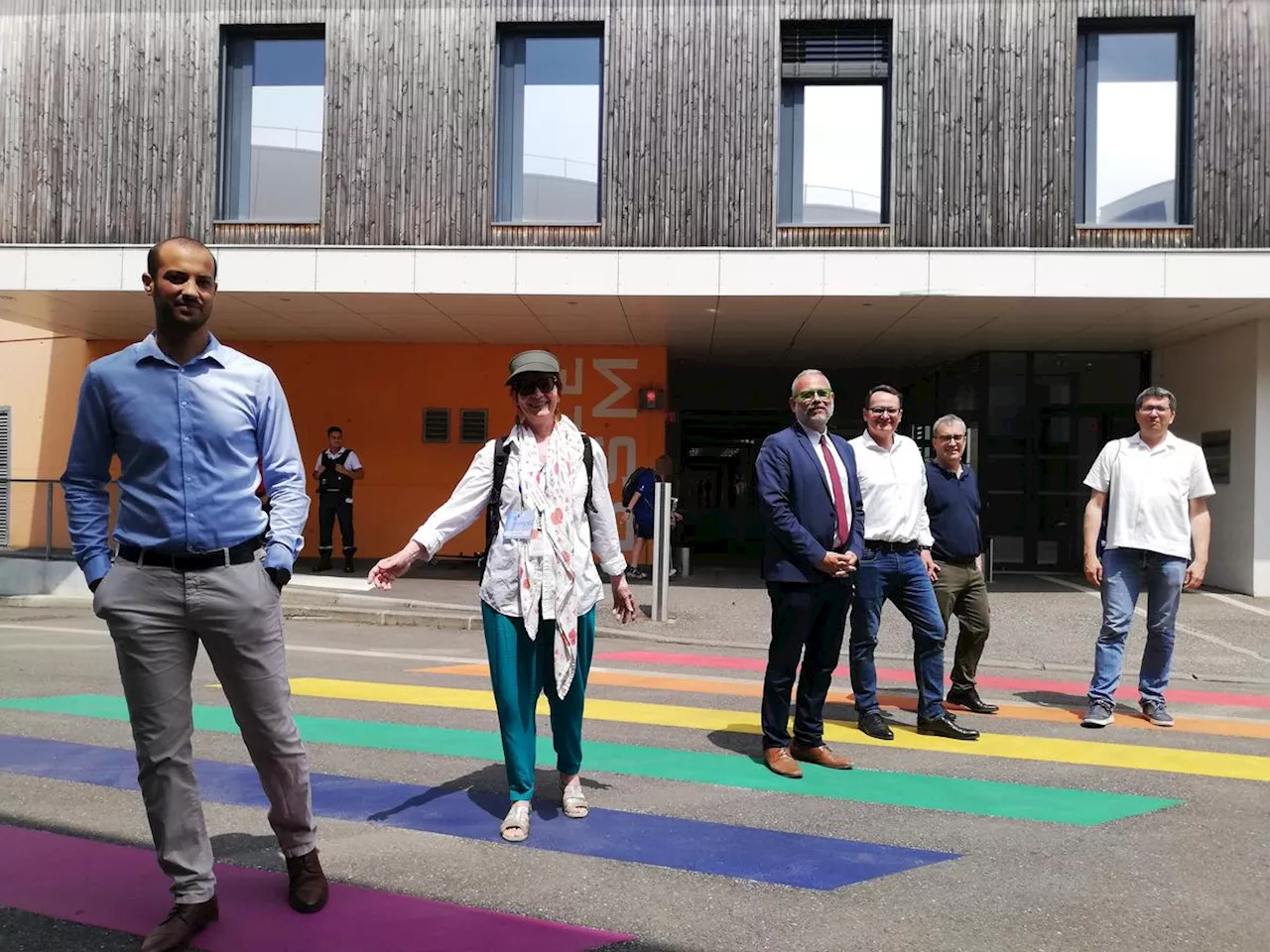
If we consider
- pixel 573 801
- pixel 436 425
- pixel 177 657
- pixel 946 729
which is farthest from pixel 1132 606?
pixel 436 425

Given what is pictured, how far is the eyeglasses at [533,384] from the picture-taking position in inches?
189

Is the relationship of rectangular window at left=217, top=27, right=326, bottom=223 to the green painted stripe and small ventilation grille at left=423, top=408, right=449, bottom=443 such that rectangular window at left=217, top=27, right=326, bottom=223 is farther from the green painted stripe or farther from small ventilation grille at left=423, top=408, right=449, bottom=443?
the green painted stripe

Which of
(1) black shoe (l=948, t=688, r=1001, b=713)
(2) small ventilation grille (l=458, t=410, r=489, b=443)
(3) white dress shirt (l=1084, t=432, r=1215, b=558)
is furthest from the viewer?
(2) small ventilation grille (l=458, t=410, r=489, b=443)

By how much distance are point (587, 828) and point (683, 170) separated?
1116cm

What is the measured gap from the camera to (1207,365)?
1584 cm

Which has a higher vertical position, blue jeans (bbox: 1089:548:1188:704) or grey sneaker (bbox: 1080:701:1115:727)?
blue jeans (bbox: 1089:548:1188:704)

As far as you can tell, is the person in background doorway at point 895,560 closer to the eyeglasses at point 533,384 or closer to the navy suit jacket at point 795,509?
the navy suit jacket at point 795,509

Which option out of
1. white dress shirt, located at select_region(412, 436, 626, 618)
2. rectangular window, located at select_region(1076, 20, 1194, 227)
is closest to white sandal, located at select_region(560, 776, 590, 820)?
white dress shirt, located at select_region(412, 436, 626, 618)

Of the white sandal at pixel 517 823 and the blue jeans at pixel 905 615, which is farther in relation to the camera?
the blue jeans at pixel 905 615

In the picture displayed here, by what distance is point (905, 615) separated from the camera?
6820 millimetres

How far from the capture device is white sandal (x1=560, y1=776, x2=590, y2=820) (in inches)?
196

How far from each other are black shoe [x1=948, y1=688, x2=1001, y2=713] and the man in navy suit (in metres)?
1.97

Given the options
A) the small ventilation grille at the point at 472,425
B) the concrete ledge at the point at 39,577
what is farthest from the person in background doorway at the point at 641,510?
the concrete ledge at the point at 39,577

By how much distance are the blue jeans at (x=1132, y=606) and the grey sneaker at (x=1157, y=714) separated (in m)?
0.04
